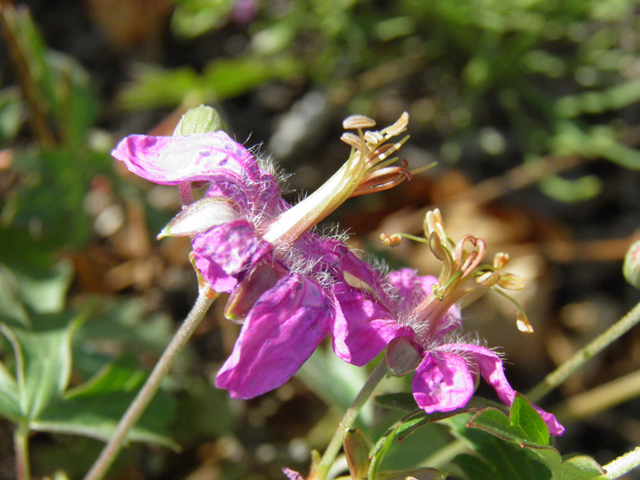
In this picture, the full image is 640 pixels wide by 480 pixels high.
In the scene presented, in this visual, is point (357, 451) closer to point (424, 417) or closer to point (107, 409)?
point (424, 417)

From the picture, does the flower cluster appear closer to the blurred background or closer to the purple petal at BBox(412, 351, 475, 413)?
the purple petal at BBox(412, 351, 475, 413)

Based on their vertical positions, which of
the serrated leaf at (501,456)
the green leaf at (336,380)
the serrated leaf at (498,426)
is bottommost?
the green leaf at (336,380)

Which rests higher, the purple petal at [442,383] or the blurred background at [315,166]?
the purple petal at [442,383]

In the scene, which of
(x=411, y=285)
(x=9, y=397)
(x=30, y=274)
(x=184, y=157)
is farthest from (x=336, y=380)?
(x=30, y=274)

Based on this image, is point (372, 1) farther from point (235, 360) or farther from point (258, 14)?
point (235, 360)

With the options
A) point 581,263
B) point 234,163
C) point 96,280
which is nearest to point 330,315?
point 234,163

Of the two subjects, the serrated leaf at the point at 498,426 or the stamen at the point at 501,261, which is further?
the stamen at the point at 501,261

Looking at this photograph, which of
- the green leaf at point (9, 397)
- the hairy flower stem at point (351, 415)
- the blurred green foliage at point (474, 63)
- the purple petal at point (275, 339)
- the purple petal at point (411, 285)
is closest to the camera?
the purple petal at point (275, 339)

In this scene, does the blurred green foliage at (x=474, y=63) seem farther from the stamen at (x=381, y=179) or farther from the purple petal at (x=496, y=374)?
the purple petal at (x=496, y=374)

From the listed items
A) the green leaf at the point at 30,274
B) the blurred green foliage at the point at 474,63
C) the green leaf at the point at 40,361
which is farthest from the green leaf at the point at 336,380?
the blurred green foliage at the point at 474,63
